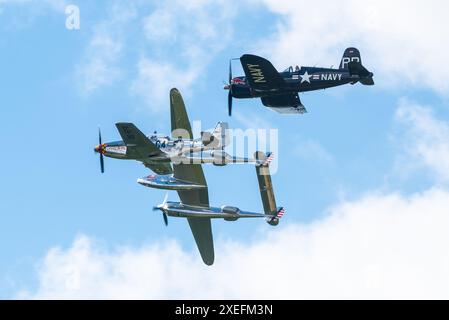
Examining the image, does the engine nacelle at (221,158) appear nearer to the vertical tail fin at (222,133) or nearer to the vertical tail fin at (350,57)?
the vertical tail fin at (222,133)

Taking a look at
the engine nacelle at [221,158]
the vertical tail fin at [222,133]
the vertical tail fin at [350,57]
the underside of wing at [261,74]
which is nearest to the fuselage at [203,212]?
the engine nacelle at [221,158]

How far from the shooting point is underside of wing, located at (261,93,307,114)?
81250 mm

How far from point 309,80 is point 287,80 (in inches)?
67.7

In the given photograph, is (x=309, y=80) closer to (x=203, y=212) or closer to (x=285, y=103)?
(x=285, y=103)

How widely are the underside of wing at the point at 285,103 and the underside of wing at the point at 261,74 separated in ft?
6.03

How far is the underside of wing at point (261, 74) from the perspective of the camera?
7738 centimetres

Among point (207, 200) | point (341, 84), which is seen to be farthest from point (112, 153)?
point (341, 84)

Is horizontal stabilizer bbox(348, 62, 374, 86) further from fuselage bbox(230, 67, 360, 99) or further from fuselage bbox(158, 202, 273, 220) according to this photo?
fuselage bbox(158, 202, 273, 220)

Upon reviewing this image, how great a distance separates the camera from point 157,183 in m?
75.9

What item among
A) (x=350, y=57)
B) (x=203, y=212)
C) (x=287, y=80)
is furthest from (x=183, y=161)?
(x=350, y=57)

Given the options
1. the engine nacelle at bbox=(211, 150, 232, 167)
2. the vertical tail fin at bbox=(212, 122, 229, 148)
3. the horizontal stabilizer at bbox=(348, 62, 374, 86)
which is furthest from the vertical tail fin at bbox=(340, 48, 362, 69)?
the engine nacelle at bbox=(211, 150, 232, 167)

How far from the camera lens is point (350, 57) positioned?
78.9m
